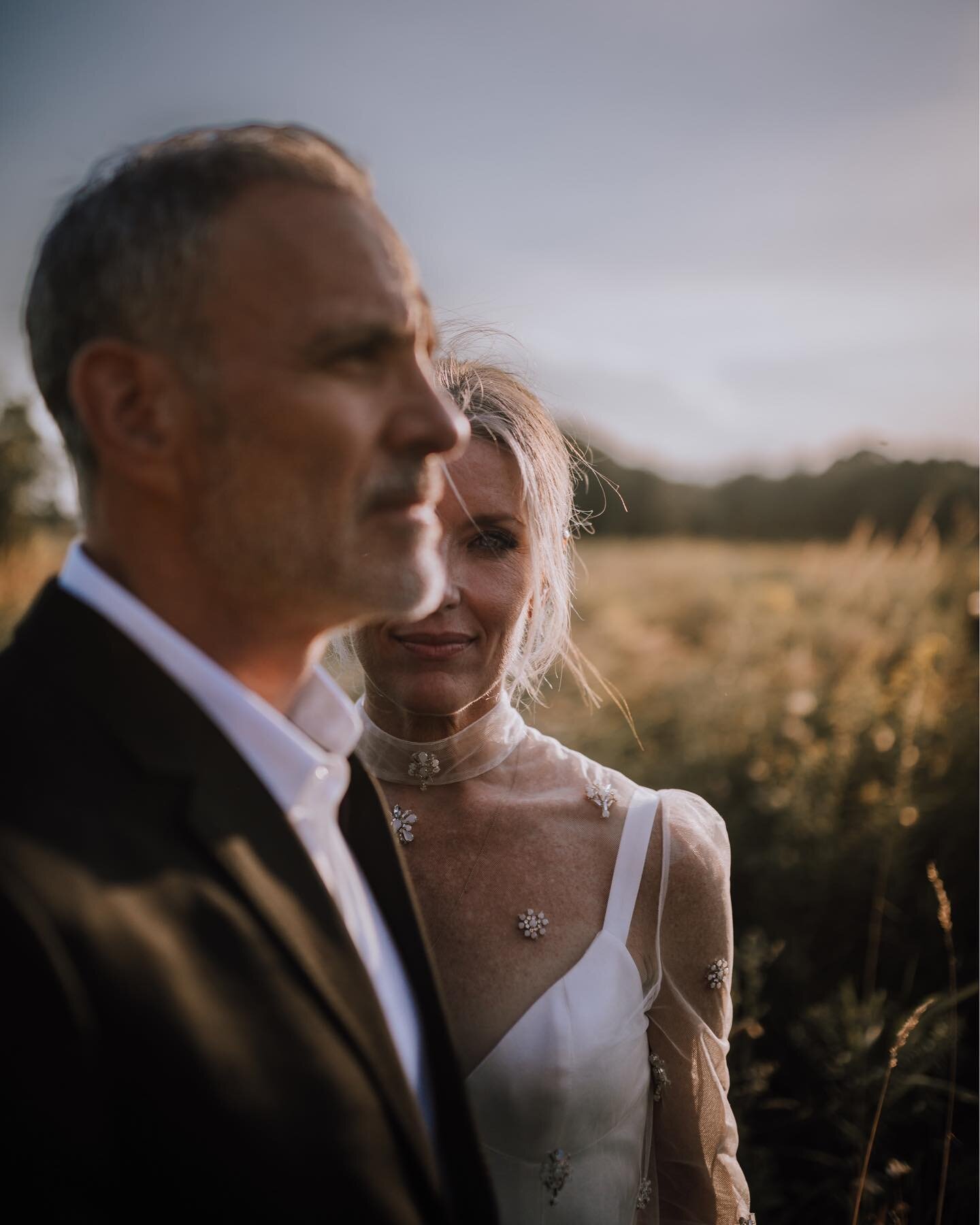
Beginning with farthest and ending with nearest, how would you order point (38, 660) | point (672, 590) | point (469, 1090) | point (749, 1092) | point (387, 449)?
point (672, 590)
point (749, 1092)
point (469, 1090)
point (387, 449)
point (38, 660)

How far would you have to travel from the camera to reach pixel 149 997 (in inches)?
36.7

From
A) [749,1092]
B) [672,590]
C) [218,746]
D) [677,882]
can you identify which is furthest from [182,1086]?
[672,590]

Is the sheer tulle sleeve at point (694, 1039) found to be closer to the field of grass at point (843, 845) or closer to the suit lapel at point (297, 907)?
the field of grass at point (843, 845)

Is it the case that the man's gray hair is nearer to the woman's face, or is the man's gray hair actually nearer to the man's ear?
the man's ear

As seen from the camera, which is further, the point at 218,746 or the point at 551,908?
the point at 551,908

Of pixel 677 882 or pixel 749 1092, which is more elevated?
pixel 677 882

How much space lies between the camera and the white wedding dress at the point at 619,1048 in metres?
Result: 1.89

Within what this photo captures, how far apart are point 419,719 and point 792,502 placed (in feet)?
66.1

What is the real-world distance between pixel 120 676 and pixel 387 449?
53 cm

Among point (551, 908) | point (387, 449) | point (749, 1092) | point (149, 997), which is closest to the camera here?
point (149, 997)

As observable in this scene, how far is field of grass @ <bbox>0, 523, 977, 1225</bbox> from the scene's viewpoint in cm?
319

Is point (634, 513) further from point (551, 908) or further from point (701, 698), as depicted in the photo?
point (551, 908)

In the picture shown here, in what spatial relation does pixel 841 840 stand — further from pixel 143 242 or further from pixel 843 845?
pixel 143 242

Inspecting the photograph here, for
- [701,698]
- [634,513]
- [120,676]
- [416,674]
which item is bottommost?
[634,513]
